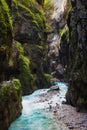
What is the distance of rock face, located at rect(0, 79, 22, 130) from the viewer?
19.1m

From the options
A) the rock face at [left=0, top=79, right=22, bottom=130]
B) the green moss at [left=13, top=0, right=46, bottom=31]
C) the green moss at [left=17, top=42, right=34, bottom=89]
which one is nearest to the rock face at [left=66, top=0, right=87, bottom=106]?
the rock face at [left=0, top=79, right=22, bottom=130]

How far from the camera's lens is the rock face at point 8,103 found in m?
19.1

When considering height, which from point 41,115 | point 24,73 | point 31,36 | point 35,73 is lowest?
point 41,115

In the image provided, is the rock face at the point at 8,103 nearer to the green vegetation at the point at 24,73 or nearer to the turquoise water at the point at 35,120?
the turquoise water at the point at 35,120

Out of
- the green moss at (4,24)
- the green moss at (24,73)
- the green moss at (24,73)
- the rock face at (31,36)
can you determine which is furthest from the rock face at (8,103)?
the rock face at (31,36)

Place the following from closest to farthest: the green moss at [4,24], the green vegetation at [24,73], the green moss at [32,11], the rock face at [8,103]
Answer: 1. the rock face at [8,103]
2. the green moss at [4,24]
3. the green vegetation at [24,73]
4. the green moss at [32,11]

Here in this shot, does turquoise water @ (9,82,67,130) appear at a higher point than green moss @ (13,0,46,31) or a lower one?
lower

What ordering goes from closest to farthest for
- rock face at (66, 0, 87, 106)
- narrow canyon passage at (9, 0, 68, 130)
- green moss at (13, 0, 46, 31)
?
narrow canyon passage at (9, 0, 68, 130) → rock face at (66, 0, 87, 106) → green moss at (13, 0, 46, 31)

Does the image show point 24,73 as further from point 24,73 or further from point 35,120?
point 35,120

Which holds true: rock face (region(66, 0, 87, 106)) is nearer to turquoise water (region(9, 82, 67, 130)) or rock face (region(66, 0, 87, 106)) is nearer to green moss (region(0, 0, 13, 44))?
turquoise water (region(9, 82, 67, 130))

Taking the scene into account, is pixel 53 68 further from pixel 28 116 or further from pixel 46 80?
pixel 28 116

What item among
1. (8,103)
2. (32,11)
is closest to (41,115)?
→ (8,103)

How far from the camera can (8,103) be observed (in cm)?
2095

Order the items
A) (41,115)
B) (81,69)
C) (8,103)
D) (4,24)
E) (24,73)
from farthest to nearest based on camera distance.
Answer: (24,73) < (81,69) < (41,115) < (8,103) < (4,24)
